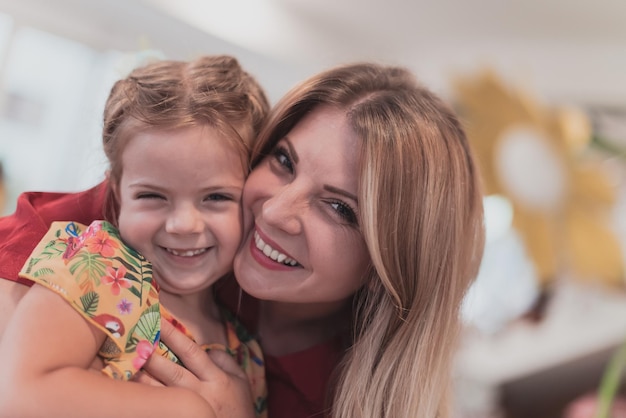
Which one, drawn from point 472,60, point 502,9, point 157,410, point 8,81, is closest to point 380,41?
point 472,60

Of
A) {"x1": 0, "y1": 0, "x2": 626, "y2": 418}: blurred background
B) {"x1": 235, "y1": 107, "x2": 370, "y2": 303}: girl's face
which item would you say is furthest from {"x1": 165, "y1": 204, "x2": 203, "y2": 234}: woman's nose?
{"x1": 0, "y1": 0, "x2": 626, "y2": 418}: blurred background

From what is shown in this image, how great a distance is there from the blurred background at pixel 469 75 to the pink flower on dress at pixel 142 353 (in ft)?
5.10

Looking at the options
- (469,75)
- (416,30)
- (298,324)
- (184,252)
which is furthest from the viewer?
(416,30)

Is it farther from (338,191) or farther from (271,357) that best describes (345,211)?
(271,357)

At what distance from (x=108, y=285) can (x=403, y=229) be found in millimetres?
464

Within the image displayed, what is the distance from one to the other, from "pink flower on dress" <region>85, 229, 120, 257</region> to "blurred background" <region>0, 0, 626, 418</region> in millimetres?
1549

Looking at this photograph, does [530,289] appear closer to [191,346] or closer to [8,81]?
[191,346]

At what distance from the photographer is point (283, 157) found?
1108mm

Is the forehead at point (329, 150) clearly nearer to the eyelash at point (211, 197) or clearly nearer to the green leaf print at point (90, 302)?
the eyelash at point (211, 197)

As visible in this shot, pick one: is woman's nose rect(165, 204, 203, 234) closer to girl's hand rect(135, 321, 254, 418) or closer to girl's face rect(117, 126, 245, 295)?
girl's face rect(117, 126, 245, 295)

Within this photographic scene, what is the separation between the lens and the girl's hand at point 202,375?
0.95 meters

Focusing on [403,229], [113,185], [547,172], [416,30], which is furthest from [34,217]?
[416,30]

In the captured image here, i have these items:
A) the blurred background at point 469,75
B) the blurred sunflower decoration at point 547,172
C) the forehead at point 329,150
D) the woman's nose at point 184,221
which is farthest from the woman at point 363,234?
the blurred background at point 469,75

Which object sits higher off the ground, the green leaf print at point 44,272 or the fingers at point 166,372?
the green leaf print at point 44,272
